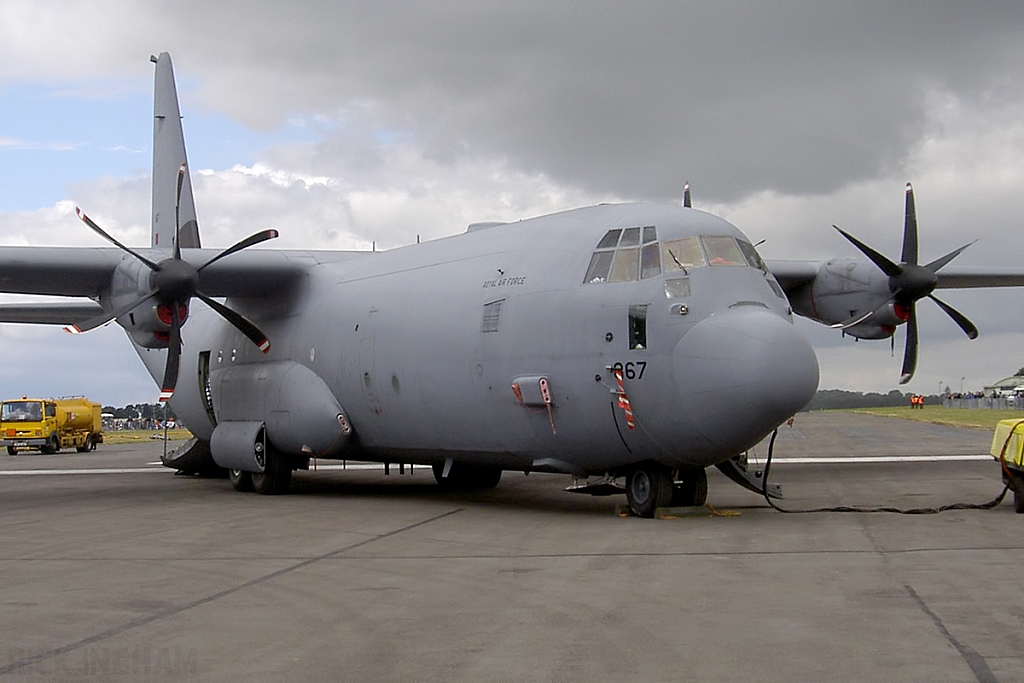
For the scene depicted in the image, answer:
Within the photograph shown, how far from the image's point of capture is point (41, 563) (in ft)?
35.7

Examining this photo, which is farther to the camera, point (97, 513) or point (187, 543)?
point (97, 513)

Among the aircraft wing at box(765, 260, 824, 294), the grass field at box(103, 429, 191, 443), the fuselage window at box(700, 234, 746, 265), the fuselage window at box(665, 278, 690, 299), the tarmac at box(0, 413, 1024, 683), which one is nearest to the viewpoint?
the tarmac at box(0, 413, 1024, 683)

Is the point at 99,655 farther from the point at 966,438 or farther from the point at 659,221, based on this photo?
the point at 966,438

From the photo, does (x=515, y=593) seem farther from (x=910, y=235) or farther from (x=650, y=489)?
(x=910, y=235)

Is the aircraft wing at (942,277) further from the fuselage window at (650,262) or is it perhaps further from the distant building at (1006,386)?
Answer: the distant building at (1006,386)

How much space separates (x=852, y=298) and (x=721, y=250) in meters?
9.07

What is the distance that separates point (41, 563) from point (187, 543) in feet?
5.94

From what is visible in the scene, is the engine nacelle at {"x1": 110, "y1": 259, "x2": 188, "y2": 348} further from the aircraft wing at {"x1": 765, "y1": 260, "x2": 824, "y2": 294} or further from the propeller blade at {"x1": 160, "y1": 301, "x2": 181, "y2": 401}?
the aircraft wing at {"x1": 765, "y1": 260, "x2": 824, "y2": 294}

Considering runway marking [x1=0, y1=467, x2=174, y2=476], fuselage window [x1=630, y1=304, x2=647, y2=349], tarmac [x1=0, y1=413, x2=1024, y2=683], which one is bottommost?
tarmac [x1=0, y1=413, x2=1024, y2=683]

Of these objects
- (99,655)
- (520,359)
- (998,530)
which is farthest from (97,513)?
(998,530)

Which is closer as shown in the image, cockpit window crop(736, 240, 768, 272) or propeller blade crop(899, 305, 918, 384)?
cockpit window crop(736, 240, 768, 272)

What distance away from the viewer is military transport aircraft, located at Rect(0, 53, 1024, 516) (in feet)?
43.0

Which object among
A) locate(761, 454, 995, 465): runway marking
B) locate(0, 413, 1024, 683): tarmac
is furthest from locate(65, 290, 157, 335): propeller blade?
locate(761, 454, 995, 465): runway marking

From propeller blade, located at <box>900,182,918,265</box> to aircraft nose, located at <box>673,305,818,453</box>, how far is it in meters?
8.16
